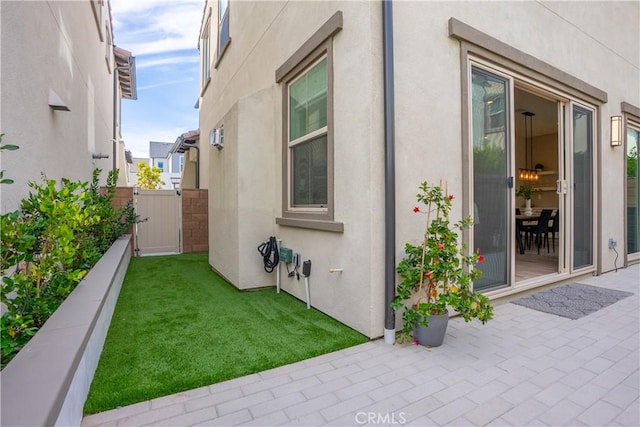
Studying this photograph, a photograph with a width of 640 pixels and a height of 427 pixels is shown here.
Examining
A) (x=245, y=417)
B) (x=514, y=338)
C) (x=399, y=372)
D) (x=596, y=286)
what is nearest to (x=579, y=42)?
(x=596, y=286)

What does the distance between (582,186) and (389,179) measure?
4.22 metres

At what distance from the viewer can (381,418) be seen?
186cm

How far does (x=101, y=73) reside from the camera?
793 centimetres

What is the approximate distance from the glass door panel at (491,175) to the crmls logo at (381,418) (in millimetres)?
2249

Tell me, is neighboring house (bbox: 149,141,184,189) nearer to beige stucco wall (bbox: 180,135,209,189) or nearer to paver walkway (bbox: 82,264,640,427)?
beige stucco wall (bbox: 180,135,209,189)

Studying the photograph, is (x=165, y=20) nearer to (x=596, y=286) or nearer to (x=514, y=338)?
(x=514, y=338)

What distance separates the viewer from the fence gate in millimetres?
7914

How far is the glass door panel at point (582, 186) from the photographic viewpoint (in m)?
5.00

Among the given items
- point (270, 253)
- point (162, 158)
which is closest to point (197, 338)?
point (270, 253)

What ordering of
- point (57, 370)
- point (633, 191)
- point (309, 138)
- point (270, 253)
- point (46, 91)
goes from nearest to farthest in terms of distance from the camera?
point (57, 370), point (46, 91), point (309, 138), point (270, 253), point (633, 191)

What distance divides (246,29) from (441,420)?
658 centimetres

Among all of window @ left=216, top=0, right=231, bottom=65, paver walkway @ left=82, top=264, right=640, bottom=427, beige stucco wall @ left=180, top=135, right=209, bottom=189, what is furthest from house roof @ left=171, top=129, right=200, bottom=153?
paver walkway @ left=82, top=264, right=640, bottom=427

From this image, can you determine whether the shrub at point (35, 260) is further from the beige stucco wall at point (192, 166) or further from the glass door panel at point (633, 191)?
the beige stucco wall at point (192, 166)

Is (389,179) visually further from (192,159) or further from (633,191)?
(192,159)
